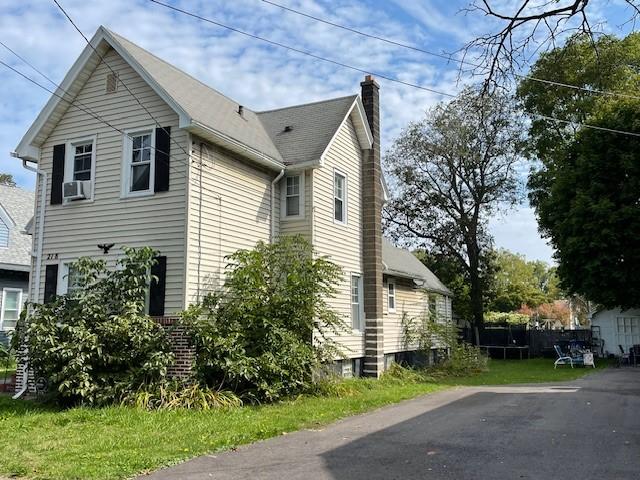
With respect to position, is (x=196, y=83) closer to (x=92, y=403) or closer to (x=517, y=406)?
(x=92, y=403)

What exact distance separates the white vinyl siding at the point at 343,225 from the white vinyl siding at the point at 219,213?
1.49 m

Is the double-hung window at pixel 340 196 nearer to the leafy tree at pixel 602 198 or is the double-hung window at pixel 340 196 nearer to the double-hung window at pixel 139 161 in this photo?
the double-hung window at pixel 139 161

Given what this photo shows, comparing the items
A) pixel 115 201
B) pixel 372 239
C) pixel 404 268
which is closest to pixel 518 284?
pixel 404 268

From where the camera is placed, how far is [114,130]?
551 inches

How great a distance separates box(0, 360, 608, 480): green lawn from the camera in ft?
23.1

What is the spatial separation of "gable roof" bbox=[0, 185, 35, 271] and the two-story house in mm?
6921

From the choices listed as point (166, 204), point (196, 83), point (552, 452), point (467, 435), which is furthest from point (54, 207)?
point (552, 452)

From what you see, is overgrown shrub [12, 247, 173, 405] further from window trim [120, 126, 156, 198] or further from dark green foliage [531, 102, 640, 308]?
dark green foliage [531, 102, 640, 308]

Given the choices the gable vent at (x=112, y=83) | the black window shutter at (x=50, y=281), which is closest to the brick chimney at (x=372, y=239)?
the gable vent at (x=112, y=83)

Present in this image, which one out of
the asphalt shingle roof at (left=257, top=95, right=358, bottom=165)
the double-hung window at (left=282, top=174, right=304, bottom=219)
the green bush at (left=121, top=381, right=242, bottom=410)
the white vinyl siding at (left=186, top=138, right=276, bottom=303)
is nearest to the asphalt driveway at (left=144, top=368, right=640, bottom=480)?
the green bush at (left=121, top=381, right=242, bottom=410)

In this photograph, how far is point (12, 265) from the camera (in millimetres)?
21391

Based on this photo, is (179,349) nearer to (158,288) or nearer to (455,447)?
(158,288)

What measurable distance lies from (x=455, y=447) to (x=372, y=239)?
10739 mm

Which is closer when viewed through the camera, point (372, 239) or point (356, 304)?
point (356, 304)
